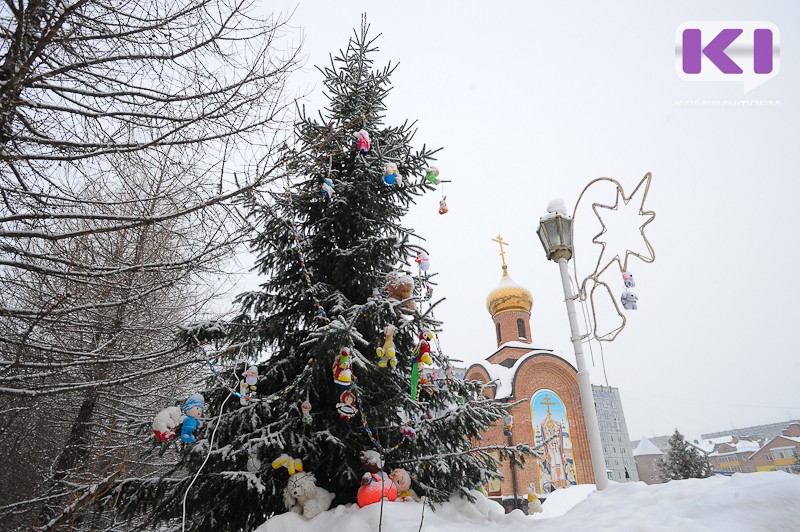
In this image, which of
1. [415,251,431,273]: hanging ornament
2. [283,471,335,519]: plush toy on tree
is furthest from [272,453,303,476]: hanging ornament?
[415,251,431,273]: hanging ornament

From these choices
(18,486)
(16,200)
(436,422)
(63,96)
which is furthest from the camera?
(18,486)

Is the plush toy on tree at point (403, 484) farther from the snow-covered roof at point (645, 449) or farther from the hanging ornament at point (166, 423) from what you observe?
the snow-covered roof at point (645, 449)

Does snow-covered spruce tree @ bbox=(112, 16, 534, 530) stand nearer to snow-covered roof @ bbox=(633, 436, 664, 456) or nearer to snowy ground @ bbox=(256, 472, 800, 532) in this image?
snowy ground @ bbox=(256, 472, 800, 532)

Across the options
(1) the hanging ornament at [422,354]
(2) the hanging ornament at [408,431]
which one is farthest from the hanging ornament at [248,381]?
(2) the hanging ornament at [408,431]

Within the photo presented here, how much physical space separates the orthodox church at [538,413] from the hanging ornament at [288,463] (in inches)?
637

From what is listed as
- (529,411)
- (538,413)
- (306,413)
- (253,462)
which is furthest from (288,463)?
(538,413)

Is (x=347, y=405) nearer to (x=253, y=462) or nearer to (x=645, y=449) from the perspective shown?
(x=253, y=462)

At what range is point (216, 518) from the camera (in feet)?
15.5

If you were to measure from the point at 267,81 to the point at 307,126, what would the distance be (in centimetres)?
258

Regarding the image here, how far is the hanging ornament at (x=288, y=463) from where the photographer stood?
4.48m

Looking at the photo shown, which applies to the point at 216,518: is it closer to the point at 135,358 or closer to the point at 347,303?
the point at 135,358

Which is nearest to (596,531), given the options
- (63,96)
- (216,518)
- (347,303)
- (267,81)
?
(347,303)

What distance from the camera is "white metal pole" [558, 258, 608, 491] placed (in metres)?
3.76

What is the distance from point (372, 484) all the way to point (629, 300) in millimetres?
3024
